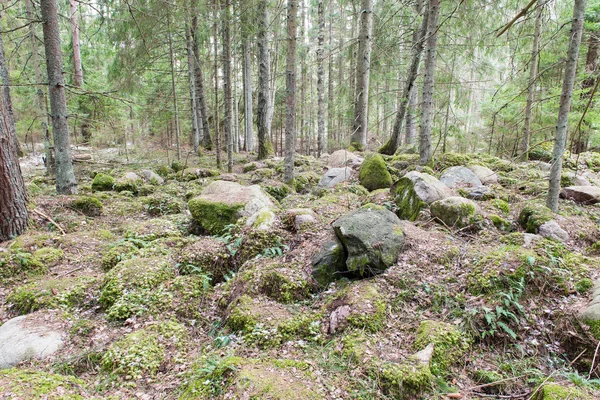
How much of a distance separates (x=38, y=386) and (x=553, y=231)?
5706 millimetres

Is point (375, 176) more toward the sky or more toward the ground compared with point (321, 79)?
more toward the ground

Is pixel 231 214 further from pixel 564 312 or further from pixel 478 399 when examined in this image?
pixel 564 312

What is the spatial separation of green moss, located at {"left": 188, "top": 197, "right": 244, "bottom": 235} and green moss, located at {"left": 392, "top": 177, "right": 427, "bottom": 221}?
8.89 feet

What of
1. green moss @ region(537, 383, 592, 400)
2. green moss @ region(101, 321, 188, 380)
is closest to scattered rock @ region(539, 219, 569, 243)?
green moss @ region(537, 383, 592, 400)

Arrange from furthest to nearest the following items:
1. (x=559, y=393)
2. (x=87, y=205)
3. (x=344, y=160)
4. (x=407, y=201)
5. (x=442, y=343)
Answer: (x=344, y=160)
(x=87, y=205)
(x=407, y=201)
(x=442, y=343)
(x=559, y=393)

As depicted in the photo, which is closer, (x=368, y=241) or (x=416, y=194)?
(x=368, y=241)

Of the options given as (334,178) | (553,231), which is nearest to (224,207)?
(334,178)

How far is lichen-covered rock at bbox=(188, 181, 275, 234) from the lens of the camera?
541 centimetres

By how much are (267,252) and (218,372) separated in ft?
6.26

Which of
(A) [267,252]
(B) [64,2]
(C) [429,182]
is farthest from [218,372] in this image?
(B) [64,2]

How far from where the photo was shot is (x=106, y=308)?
3.68 metres

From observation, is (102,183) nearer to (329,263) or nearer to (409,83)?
(329,263)

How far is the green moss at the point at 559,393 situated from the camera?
2.21 meters

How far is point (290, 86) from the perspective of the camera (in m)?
7.43
